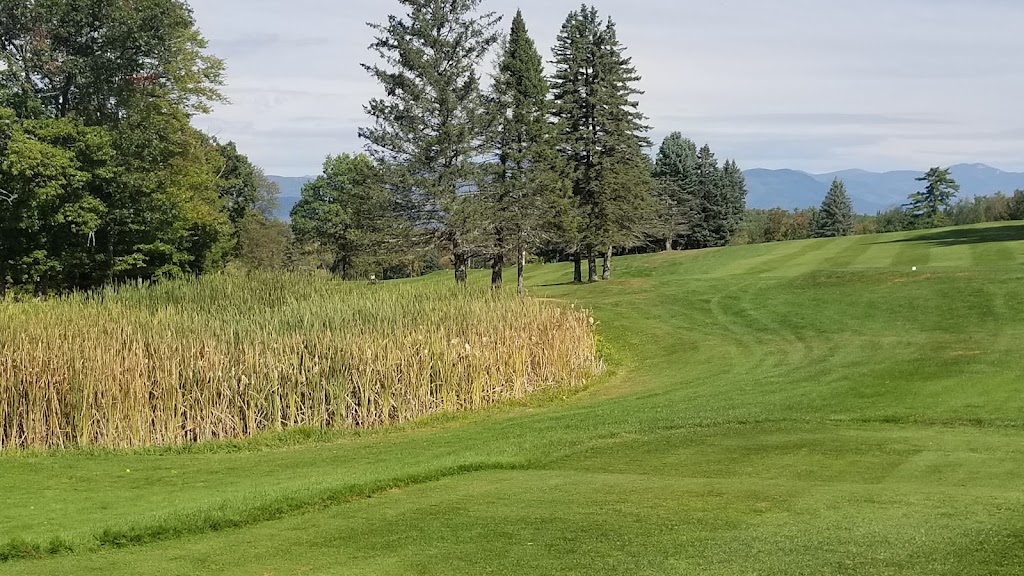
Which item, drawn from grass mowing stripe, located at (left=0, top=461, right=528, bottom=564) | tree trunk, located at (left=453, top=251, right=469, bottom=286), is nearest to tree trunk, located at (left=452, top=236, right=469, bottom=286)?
tree trunk, located at (left=453, top=251, right=469, bottom=286)

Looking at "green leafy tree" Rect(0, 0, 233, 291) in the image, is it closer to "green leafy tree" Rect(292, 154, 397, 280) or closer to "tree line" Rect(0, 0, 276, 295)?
"tree line" Rect(0, 0, 276, 295)

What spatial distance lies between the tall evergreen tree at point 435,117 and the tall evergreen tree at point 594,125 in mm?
5731

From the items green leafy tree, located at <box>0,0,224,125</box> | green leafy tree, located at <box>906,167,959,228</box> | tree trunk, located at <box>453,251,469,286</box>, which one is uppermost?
green leafy tree, located at <box>0,0,224,125</box>

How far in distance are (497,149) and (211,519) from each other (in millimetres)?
26841

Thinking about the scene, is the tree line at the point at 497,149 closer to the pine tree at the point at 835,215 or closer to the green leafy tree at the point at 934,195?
the pine tree at the point at 835,215

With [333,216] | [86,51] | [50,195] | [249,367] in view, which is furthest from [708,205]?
[249,367]

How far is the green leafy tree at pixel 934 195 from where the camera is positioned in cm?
8025

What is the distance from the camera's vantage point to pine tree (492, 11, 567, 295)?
32312mm

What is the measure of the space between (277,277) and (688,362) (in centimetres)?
1061

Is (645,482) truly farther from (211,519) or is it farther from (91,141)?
(91,141)

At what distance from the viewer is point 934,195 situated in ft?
266

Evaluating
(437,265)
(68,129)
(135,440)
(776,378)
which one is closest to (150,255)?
(68,129)

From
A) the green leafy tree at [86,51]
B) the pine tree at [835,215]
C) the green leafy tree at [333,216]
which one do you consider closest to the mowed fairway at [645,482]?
the green leafy tree at [86,51]

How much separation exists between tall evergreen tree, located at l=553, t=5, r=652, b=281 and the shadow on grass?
13373 mm
